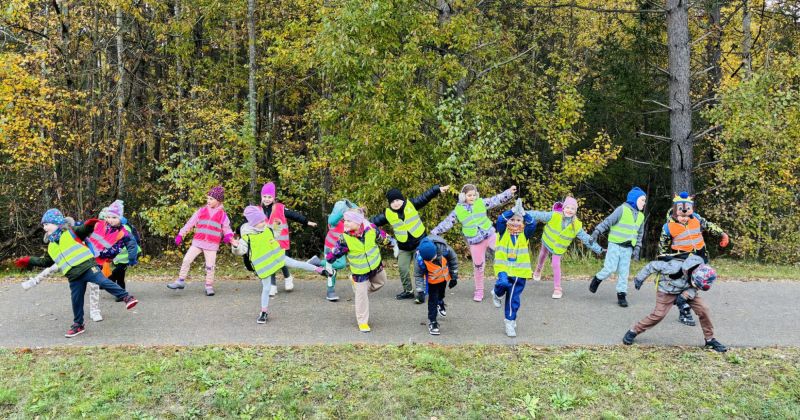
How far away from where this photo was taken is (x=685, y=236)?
7.90 meters

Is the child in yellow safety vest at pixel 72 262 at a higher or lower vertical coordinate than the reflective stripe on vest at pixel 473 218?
lower

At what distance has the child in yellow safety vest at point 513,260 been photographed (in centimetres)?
748

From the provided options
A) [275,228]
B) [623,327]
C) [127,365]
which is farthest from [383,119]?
[127,365]

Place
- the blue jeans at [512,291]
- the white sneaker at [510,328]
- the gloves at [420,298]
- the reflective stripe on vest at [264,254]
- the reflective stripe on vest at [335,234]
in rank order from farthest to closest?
the reflective stripe on vest at [335,234] < the gloves at [420,298] < the reflective stripe on vest at [264,254] < the white sneaker at [510,328] < the blue jeans at [512,291]

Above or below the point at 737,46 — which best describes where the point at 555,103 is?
below

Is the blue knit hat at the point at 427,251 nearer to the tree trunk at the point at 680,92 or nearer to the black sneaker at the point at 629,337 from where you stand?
the black sneaker at the point at 629,337

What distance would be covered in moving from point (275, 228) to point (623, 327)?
218 inches

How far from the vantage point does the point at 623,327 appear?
817 centimetres

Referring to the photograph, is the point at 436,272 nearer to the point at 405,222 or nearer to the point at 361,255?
the point at 361,255

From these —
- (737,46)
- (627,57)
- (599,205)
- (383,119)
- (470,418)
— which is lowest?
(470,418)

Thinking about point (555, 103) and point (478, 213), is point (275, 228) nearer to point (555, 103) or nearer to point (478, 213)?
point (478, 213)

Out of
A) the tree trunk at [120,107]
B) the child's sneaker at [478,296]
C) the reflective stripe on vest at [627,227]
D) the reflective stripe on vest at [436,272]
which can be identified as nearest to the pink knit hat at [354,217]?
the reflective stripe on vest at [436,272]

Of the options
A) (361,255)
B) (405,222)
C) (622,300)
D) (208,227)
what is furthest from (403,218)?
Answer: (622,300)

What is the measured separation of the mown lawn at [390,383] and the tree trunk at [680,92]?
9396mm
